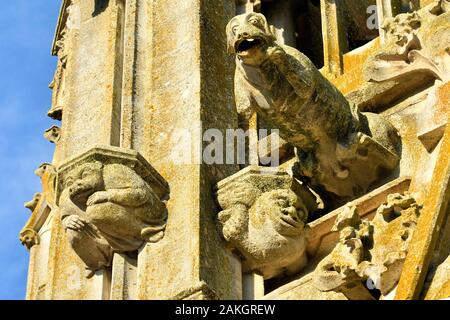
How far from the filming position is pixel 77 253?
15141 millimetres

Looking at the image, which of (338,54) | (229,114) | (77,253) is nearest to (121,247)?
(77,253)

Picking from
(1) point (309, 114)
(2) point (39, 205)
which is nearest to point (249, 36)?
(1) point (309, 114)

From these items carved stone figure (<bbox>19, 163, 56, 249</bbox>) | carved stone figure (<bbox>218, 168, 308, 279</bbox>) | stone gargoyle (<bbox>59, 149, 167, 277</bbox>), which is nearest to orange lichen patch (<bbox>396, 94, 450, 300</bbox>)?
carved stone figure (<bbox>218, 168, 308, 279</bbox>)

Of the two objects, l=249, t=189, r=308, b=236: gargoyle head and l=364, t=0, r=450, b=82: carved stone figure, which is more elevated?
l=364, t=0, r=450, b=82: carved stone figure

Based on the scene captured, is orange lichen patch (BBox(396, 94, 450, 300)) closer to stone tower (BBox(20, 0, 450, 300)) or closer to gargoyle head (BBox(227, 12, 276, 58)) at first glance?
stone tower (BBox(20, 0, 450, 300))

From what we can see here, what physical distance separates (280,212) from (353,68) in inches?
67.7

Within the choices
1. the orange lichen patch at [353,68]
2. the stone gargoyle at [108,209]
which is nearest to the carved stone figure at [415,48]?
the orange lichen patch at [353,68]

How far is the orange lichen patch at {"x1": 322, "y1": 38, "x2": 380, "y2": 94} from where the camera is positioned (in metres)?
15.9

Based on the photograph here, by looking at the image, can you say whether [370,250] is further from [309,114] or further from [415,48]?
[415,48]

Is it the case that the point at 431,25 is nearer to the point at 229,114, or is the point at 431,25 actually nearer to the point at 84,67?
the point at 229,114

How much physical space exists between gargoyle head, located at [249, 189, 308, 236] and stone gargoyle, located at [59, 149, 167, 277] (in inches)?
22.6

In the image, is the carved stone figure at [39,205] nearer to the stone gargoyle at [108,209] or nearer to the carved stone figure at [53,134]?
the carved stone figure at [53,134]

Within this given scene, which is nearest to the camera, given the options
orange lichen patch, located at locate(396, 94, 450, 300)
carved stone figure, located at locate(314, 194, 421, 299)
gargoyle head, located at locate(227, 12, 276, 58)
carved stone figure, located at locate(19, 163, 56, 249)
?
orange lichen patch, located at locate(396, 94, 450, 300)

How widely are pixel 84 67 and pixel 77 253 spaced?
2036mm
